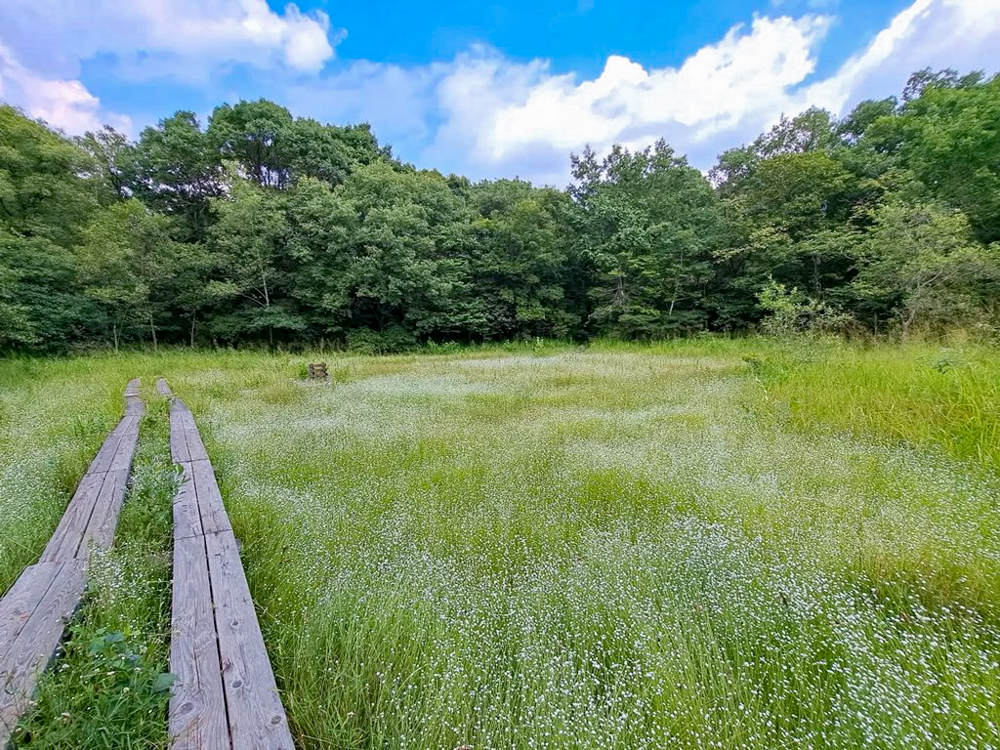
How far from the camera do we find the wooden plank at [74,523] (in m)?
1.94

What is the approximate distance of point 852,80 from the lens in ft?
60.1

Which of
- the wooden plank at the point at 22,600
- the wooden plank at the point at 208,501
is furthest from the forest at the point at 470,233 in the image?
the wooden plank at the point at 22,600

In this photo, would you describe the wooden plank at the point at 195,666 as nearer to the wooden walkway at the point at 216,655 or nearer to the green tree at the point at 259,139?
the wooden walkway at the point at 216,655

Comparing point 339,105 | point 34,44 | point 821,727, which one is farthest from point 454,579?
point 339,105

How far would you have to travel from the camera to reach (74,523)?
222cm

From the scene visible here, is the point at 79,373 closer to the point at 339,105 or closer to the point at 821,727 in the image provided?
the point at 821,727

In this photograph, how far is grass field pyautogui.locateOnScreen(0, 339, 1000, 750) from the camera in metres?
1.32

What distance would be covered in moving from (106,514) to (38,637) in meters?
1.20

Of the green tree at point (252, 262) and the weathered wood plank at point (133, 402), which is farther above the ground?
the green tree at point (252, 262)

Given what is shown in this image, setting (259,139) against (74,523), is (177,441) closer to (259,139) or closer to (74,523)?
(74,523)

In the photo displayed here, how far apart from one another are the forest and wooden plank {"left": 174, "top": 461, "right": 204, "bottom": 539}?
1381cm

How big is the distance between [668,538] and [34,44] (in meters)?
17.4

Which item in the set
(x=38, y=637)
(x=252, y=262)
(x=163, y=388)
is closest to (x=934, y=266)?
(x=38, y=637)

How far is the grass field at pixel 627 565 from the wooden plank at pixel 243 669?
0.20 m
